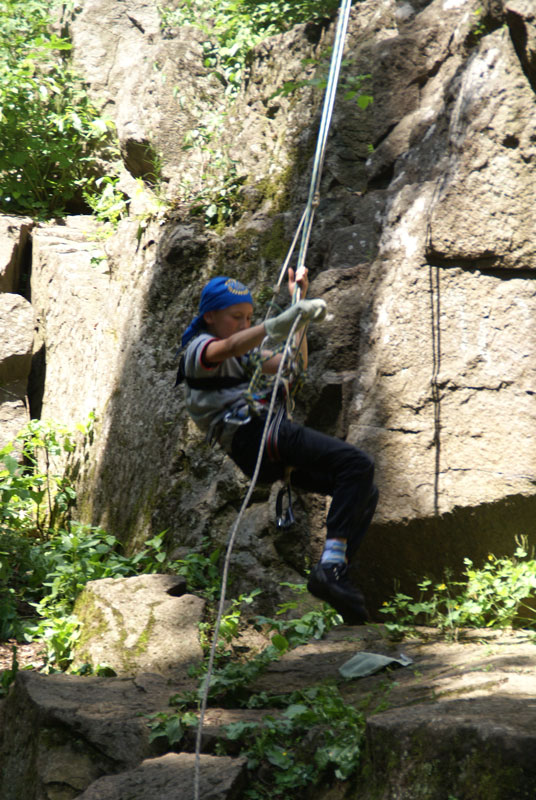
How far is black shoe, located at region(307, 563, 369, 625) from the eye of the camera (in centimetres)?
326

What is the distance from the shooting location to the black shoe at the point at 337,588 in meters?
3.26

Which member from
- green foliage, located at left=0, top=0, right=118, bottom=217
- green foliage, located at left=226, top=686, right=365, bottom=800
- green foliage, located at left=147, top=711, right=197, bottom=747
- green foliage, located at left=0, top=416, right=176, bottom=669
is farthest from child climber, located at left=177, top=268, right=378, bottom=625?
green foliage, located at left=0, top=0, right=118, bottom=217

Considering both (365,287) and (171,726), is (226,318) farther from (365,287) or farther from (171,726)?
(171,726)

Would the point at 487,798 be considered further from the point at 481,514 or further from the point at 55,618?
the point at 55,618

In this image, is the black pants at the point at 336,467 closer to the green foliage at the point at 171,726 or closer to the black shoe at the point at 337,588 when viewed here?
the black shoe at the point at 337,588

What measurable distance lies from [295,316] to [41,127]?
6765 millimetres

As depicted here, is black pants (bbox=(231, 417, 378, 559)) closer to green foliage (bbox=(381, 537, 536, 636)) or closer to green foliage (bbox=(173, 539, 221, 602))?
green foliage (bbox=(381, 537, 536, 636))

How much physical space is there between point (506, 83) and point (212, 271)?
2.53 metres

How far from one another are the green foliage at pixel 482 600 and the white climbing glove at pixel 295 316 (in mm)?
1487

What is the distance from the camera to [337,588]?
10.7ft

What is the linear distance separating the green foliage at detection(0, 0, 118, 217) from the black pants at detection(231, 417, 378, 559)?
20.9ft

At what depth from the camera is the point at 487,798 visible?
6.74 ft

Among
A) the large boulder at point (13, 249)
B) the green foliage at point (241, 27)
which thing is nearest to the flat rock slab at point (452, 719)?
the green foliage at point (241, 27)

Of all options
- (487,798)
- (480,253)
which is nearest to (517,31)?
(480,253)
